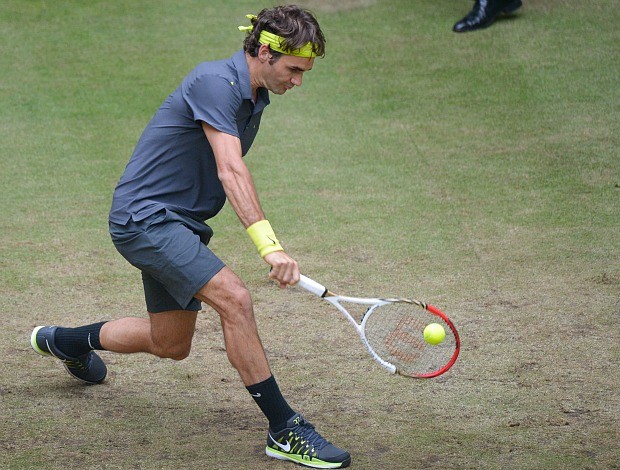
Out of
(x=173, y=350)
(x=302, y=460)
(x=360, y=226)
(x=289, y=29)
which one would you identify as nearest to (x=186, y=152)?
(x=289, y=29)

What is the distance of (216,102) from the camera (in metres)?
4.48

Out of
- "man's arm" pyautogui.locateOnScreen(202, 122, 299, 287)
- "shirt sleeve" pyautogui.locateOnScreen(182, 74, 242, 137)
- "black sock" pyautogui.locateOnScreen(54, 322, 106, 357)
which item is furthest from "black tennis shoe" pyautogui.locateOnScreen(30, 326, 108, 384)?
"shirt sleeve" pyautogui.locateOnScreen(182, 74, 242, 137)

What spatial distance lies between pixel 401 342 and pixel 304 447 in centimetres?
72

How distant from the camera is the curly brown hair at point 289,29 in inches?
180

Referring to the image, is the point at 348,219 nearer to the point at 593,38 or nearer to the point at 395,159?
the point at 395,159

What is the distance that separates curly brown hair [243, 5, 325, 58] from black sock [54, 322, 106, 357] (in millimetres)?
1719

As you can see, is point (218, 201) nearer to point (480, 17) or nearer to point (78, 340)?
point (78, 340)

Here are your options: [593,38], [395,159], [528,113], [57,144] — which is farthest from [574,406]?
[593,38]

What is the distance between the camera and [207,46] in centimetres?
1155

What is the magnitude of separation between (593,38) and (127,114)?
5375 mm

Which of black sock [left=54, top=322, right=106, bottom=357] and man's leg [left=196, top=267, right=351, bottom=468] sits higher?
man's leg [left=196, top=267, right=351, bottom=468]

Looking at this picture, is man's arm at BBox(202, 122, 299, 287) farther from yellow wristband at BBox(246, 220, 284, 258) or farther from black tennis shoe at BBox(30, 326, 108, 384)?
black tennis shoe at BBox(30, 326, 108, 384)

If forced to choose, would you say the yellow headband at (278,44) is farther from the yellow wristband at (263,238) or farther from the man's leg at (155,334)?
the man's leg at (155,334)

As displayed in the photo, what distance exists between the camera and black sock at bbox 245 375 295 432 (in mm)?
4523
